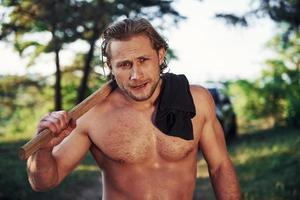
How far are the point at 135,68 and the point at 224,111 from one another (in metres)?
11.5

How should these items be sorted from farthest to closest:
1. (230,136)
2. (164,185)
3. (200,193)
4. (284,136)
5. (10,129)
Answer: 1. (10,129)
2. (230,136)
3. (284,136)
4. (200,193)
5. (164,185)

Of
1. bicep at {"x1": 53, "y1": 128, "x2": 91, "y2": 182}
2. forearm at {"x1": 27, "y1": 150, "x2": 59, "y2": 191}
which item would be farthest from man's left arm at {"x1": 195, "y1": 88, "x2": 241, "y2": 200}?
forearm at {"x1": 27, "y1": 150, "x2": 59, "y2": 191}

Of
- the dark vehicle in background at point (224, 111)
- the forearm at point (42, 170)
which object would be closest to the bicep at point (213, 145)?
the forearm at point (42, 170)

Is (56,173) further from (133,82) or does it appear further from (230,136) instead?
(230,136)

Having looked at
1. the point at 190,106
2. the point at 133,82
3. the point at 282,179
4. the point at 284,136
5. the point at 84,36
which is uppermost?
the point at 133,82

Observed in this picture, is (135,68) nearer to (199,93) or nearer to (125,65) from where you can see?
(125,65)

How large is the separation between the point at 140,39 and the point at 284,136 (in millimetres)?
10607

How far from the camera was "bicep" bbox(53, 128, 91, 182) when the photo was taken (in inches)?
97.9

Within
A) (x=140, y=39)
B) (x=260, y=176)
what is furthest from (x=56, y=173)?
(x=260, y=176)

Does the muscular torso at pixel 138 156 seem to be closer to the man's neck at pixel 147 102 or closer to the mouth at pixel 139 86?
the man's neck at pixel 147 102

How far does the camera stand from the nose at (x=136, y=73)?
7.92 ft

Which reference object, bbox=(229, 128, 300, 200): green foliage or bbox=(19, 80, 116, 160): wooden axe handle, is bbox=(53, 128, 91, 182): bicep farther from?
bbox=(229, 128, 300, 200): green foliage

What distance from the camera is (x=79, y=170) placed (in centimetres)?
926

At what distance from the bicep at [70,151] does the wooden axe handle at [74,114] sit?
18 cm
